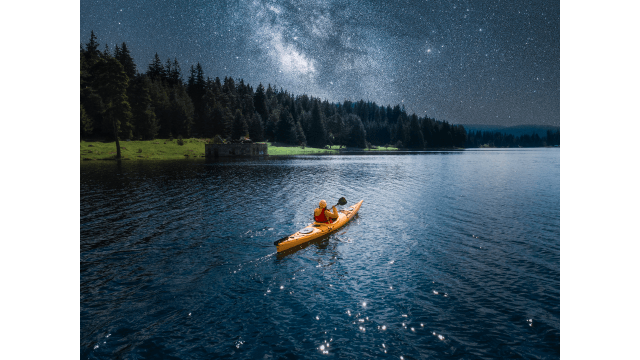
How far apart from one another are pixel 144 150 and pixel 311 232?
282ft

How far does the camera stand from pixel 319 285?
Result: 12.5 meters

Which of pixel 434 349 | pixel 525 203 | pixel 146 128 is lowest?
pixel 434 349

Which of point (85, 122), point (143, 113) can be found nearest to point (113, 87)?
point (85, 122)

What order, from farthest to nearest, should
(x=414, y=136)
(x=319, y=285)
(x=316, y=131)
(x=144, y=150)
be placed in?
(x=414, y=136) < (x=316, y=131) < (x=144, y=150) < (x=319, y=285)

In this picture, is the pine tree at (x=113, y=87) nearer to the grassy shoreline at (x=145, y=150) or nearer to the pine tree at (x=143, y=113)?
the grassy shoreline at (x=145, y=150)

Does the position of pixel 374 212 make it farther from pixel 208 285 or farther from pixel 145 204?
pixel 145 204

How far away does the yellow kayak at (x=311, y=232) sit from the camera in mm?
15969

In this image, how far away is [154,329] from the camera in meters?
9.50

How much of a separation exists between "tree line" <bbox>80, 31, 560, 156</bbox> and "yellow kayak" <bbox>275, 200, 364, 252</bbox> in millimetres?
73492

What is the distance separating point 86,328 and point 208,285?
152 inches

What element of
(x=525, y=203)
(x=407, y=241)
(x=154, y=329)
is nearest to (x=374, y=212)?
(x=407, y=241)

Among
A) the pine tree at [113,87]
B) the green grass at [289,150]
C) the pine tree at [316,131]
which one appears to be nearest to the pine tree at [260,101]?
the pine tree at [316,131]

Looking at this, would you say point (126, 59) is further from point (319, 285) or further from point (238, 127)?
point (319, 285)

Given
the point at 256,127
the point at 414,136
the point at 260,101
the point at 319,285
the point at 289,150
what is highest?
the point at 260,101
